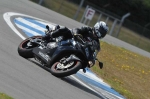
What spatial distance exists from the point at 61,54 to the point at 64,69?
41 centimetres

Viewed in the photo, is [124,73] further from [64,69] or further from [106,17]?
[106,17]

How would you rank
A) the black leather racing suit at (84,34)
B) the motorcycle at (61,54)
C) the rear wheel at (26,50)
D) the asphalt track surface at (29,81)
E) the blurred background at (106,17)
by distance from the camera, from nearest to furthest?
the asphalt track surface at (29,81) → the motorcycle at (61,54) → the black leather racing suit at (84,34) → the rear wheel at (26,50) → the blurred background at (106,17)

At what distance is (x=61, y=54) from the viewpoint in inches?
493

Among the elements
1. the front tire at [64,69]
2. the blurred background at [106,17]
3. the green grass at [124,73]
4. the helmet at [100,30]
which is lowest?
the blurred background at [106,17]

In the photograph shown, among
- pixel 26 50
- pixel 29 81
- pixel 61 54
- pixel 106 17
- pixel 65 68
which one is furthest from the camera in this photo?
pixel 106 17

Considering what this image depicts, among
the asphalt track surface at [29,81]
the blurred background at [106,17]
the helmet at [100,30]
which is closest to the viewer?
the asphalt track surface at [29,81]

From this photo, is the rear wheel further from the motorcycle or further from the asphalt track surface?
the asphalt track surface

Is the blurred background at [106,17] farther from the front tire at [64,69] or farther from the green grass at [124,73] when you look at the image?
the front tire at [64,69]

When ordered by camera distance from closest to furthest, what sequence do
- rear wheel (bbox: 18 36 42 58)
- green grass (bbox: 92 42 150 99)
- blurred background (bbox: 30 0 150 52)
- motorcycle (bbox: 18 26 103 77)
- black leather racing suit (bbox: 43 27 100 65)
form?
1. motorcycle (bbox: 18 26 103 77)
2. black leather racing suit (bbox: 43 27 100 65)
3. rear wheel (bbox: 18 36 42 58)
4. green grass (bbox: 92 42 150 99)
5. blurred background (bbox: 30 0 150 52)

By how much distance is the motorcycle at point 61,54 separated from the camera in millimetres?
12242

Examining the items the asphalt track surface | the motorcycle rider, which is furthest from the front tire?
the motorcycle rider

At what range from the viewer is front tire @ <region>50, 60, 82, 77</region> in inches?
472

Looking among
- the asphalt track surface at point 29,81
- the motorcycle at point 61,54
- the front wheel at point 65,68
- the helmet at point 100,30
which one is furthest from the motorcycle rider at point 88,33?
the asphalt track surface at point 29,81

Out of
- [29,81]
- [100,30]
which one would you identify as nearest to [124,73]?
[100,30]
